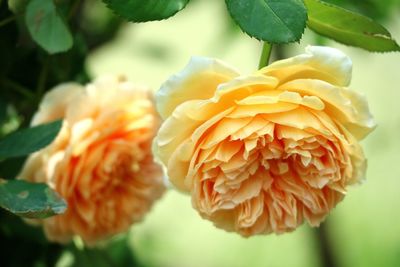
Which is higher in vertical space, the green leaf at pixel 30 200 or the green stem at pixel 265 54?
the green stem at pixel 265 54

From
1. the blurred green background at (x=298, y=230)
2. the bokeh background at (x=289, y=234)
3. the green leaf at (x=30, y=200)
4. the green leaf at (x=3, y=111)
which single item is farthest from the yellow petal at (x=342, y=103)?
the blurred green background at (x=298, y=230)

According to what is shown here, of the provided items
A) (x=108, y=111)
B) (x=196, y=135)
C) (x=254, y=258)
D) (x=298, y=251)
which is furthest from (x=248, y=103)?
(x=298, y=251)

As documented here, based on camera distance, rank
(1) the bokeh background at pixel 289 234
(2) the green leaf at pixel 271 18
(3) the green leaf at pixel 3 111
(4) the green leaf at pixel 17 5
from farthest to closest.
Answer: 1. (1) the bokeh background at pixel 289 234
2. (3) the green leaf at pixel 3 111
3. (4) the green leaf at pixel 17 5
4. (2) the green leaf at pixel 271 18

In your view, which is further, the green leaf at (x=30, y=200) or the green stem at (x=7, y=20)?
the green stem at (x=7, y=20)

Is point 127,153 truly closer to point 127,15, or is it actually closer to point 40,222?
point 40,222

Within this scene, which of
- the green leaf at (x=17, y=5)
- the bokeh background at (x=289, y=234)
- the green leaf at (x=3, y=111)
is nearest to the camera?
Answer: the green leaf at (x=17, y=5)

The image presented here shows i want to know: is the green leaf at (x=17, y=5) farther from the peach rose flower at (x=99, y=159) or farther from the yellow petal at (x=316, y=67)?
the yellow petal at (x=316, y=67)

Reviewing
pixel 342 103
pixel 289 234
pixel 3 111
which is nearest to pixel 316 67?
pixel 342 103

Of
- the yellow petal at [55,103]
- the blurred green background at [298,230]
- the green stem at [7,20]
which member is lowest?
the blurred green background at [298,230]

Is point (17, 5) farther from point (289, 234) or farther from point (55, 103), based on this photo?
point (289, 234)
